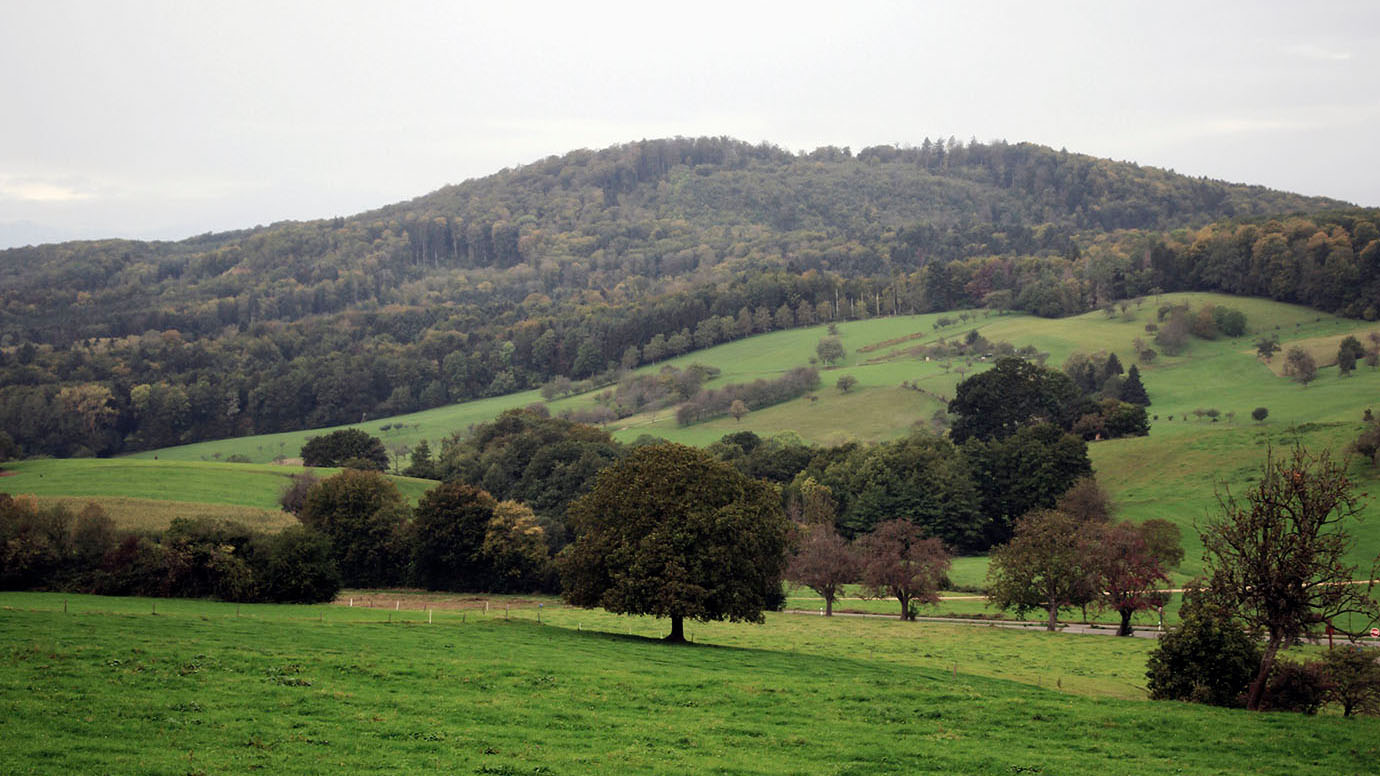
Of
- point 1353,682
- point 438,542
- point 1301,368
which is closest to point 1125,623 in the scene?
point 1353,682

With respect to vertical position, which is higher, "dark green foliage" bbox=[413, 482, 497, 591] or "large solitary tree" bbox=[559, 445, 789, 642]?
"large solitary tree" bbox=[559, 445, 789, 642]

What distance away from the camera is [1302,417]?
105750 millimetres

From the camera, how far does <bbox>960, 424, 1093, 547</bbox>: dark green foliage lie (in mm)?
93312

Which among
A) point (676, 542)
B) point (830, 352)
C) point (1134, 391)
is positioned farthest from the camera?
point (830, 352)

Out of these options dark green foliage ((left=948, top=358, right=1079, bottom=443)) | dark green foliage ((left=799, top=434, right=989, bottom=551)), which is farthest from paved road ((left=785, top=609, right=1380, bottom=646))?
dark green foliage ((left=948, top=358, right=1079, bottom=443))

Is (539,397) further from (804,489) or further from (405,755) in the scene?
(405,755)

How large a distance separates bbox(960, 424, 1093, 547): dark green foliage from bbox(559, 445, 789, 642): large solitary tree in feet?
185

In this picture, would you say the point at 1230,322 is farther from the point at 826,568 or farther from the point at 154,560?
the point at 154,560

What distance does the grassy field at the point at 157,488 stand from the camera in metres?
76.3

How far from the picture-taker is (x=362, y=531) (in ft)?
232

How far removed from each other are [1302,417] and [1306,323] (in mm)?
51140

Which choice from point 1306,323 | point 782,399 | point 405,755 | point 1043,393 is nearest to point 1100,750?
point 405,755

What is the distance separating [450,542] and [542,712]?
47807 mm

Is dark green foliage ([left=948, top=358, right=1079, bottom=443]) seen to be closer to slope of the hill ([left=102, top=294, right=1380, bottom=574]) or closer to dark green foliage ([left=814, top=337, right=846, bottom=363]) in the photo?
slope of the hill ([left=102, top=294, right=1380, bottom=574])
